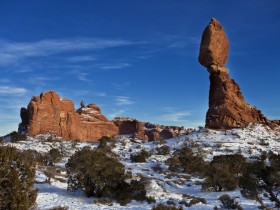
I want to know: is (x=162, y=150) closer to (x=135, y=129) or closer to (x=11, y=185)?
(x=11, y=185)

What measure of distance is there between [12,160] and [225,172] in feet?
61.4

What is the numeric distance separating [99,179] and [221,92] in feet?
137

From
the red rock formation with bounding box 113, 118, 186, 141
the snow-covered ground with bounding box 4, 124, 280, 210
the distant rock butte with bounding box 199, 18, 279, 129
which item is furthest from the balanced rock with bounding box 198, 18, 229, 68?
the red rock formation with bounding box 113, 118, 186, 141

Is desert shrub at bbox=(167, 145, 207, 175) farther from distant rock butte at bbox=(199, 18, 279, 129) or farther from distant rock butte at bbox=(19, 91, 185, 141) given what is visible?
distant rock butte at bbox=(19, 91, 185, 141)

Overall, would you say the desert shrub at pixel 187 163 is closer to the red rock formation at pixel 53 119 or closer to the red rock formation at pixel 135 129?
the red rock formation at pixel 53 119

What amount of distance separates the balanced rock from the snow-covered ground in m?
12.9

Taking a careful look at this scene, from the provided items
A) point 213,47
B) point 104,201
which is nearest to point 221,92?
point 213,47

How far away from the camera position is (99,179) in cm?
2216

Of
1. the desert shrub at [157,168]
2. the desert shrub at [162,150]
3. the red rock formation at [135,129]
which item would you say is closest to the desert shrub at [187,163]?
the desert shrub at [157,168]

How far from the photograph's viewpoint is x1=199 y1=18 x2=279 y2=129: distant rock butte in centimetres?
5862

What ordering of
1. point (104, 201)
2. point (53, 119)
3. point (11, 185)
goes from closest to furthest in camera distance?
point (11, 185), point (104, 201), point (53, 119)

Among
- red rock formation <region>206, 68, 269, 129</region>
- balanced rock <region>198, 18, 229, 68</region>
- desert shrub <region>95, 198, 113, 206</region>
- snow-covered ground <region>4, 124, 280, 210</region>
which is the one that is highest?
balanced rock <region>198, 18, 229, 68</region>

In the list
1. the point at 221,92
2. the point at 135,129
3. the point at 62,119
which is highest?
the point at 135,129

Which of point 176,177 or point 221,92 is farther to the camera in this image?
point 221,92
